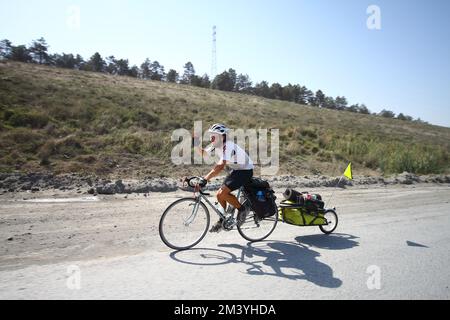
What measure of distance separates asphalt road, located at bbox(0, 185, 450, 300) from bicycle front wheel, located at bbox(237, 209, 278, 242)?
0.17m

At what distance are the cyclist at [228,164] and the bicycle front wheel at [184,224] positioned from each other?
0.95 ft

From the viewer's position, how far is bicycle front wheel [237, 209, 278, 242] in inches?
270

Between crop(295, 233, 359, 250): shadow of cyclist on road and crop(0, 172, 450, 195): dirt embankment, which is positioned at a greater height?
crop(0, 172, 450, 195): dirt embankment

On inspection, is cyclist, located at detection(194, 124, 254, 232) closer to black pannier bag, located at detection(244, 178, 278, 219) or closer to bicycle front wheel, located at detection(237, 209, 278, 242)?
black pannier bag, located at detection(244, 178, 278, 219)

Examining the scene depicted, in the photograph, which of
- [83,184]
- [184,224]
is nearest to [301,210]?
[184,224]

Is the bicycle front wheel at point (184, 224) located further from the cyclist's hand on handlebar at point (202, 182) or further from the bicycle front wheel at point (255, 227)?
the bicycle front wheel at point (255, 227)

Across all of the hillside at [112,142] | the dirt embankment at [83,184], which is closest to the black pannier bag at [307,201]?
the dirt embankment at [83,184]

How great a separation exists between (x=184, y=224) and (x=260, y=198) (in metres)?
1.50

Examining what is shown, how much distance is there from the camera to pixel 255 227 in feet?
22.8

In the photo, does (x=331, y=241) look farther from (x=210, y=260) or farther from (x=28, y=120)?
(x=28, y=120)

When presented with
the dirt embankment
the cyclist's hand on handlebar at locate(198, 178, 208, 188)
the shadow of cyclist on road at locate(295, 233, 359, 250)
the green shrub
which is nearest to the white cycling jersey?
the cyclist's hand on handlebar at locate(198, 178, 208, 188)

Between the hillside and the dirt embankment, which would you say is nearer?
the dirt embankment

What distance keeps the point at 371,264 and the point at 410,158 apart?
661 inches
